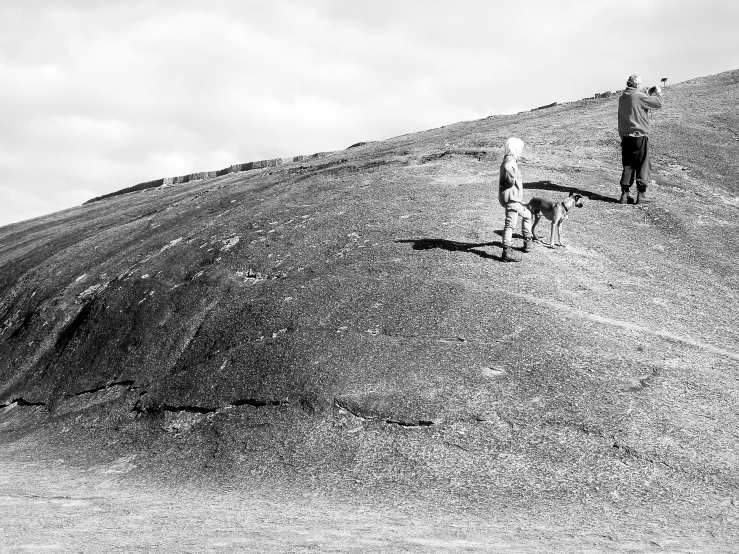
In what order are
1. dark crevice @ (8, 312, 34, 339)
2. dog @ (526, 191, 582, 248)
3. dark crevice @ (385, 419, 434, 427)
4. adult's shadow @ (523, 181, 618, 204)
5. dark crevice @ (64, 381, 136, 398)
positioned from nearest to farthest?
dark crevice @ (385, 419, 434, 427)
dark crevice @ (64, 381, 136, 398)
dog @ (526, 191, 582, 248)
adult's shadow @ (523, 181, 618, 204)
dark crevice @ (8, 312, 34, 339)

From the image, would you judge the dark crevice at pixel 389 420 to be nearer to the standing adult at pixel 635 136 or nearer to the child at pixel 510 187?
the child at pixel 510 187

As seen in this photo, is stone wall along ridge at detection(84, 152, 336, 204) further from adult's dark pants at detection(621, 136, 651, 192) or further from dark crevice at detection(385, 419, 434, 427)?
dark crevice at detection(385, 419, 434, 427)

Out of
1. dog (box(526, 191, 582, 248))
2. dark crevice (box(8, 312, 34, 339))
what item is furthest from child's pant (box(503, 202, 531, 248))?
dark crevice (box(8, 312, 34, 339))

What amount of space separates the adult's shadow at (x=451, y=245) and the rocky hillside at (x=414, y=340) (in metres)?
0.07

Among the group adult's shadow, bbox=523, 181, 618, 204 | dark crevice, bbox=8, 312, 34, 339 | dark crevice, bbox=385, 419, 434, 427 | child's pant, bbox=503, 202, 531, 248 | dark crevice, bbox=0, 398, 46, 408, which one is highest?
adult's shadow, bbox=523, 181, 618, 204

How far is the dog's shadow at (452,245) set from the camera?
46.6ft

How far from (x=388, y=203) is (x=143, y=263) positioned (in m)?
5.94

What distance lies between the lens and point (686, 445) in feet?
30.7

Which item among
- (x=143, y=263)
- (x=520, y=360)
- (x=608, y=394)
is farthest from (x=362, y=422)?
(x=143, y=263)

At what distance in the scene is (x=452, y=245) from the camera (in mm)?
14484

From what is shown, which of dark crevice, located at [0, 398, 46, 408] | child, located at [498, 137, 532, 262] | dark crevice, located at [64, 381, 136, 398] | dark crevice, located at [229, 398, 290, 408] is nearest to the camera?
dark crevice, located at [229, 398, 290, 408]

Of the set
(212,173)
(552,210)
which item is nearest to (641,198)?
(552,210)

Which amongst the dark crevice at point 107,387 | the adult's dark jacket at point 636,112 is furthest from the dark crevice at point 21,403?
the adult's dark jacket at point 636,112

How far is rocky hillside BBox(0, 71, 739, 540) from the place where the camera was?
9.52 metres
